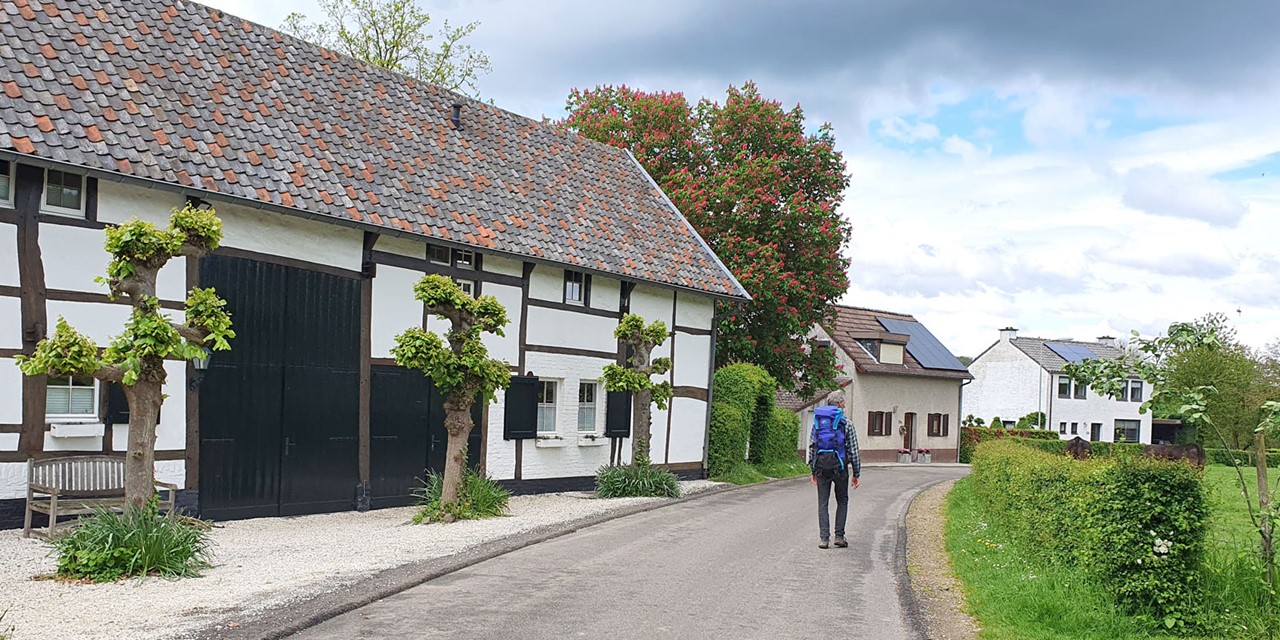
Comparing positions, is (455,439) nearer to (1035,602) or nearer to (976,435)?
(1035,602)

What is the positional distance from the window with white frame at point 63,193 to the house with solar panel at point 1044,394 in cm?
5110

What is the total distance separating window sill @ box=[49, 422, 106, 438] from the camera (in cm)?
1184

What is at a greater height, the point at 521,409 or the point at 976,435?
the point at 521,409

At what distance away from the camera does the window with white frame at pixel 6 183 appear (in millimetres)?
11641

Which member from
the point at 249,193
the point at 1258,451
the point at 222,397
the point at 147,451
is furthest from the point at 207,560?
the point at 1258,451

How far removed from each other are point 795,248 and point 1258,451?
782 inches

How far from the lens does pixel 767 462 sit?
2786 cm

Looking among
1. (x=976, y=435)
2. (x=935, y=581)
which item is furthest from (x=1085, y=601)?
(x=976, y=435)

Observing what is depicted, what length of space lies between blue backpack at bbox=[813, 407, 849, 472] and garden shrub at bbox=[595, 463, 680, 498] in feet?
20.6

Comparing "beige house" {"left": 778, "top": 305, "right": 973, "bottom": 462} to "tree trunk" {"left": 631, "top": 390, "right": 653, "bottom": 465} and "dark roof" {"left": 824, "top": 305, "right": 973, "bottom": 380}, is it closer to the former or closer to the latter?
"dark roof" {"left": 824, "top": 305, "right": 973, "bottom": 380}

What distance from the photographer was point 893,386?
44.6 m

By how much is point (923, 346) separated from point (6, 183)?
41686 millimetres

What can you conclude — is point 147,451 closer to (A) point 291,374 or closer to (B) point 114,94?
(A) point 291,374

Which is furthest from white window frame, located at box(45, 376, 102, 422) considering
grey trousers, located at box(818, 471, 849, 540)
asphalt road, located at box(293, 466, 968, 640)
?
grey trousers, located at box(818, 471, 849, 540)
